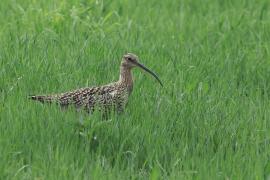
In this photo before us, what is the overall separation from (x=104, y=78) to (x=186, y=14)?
3167 mm

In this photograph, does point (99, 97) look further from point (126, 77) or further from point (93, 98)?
point (126, 77)

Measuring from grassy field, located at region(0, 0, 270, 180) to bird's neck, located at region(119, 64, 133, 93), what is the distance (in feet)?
0.48

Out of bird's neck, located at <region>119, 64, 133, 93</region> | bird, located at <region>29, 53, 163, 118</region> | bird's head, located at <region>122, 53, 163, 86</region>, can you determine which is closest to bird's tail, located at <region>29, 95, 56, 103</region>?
bird, located at <region>29, 53, 163, 118</region>

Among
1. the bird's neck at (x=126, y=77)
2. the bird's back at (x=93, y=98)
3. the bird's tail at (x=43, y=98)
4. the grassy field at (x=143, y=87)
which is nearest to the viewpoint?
the grassy field at (x=143, y=87)

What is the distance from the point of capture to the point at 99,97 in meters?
7.54

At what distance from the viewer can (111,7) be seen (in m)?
11.3

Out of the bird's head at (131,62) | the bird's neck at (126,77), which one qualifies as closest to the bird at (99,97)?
the bird's neck at (126,77)

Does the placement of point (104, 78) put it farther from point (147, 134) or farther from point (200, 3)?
point (200, 3)

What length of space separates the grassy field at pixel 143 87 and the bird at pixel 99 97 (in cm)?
13

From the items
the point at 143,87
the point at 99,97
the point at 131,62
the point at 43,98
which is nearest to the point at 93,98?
the point at 99,97

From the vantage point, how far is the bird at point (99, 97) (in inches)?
293

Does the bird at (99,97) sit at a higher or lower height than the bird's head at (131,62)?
Answer: lower

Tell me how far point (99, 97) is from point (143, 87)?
0.86 m

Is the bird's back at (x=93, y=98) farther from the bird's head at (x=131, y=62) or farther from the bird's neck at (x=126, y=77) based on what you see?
the bird's head at (x=131, y=62)
